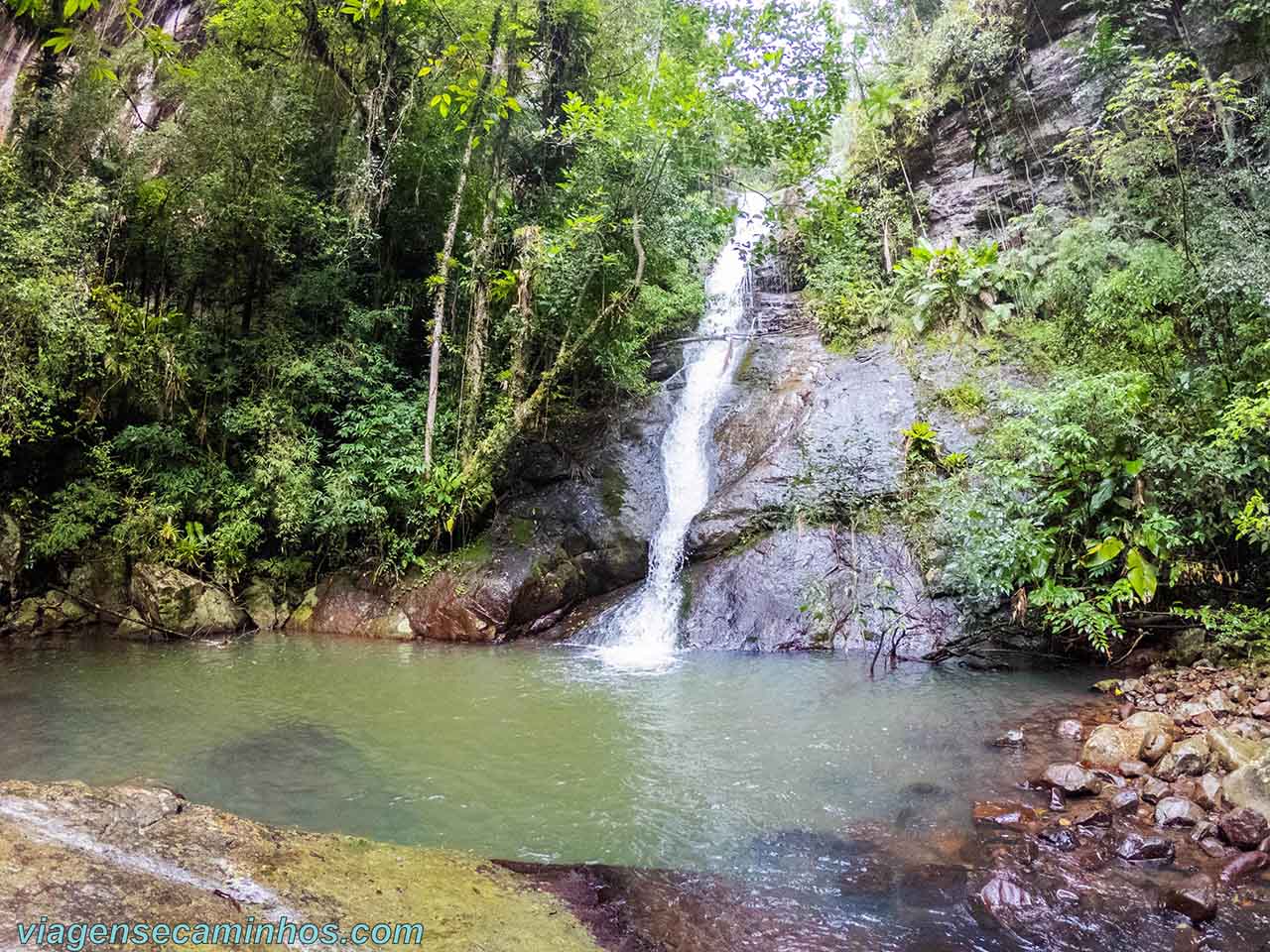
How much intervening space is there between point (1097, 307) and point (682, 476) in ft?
25.4

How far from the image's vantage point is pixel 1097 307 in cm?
1158

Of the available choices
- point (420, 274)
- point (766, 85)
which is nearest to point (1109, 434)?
point (766, 85)

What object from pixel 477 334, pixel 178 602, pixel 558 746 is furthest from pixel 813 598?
pixel 178 602

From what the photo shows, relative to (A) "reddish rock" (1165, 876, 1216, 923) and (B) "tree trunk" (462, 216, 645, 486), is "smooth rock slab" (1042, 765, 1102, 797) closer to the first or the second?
(A) "reddish rock" (1165, 876, 1216, 923)

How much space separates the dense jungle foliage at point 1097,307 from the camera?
7789mm

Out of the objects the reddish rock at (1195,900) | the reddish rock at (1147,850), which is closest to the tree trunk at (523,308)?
the reddish rock at (1147,850)

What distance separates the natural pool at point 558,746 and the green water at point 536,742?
0.9 inches

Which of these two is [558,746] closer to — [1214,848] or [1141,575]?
[1214,848]

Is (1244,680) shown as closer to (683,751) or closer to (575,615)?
(683,751)

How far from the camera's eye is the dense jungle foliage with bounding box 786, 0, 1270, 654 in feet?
25.6

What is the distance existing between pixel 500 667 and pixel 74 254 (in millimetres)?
9348

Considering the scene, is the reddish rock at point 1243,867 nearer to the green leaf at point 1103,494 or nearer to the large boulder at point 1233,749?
the large boulder at point 1233,749

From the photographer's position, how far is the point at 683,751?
20.0ft

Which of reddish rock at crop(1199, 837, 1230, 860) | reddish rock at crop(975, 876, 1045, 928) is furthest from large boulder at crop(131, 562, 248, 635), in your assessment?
reddish rock at crop(1199, 837, 1230, 860)
